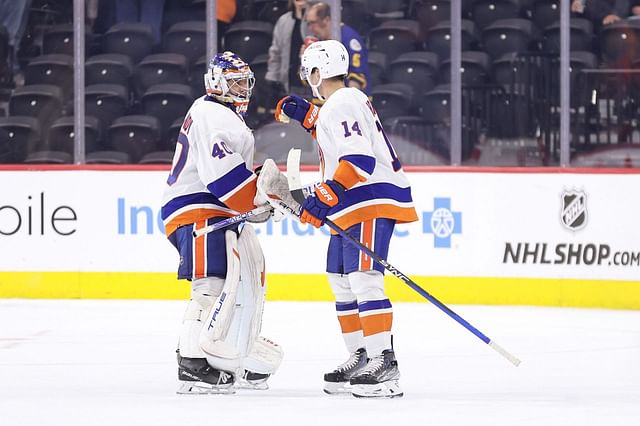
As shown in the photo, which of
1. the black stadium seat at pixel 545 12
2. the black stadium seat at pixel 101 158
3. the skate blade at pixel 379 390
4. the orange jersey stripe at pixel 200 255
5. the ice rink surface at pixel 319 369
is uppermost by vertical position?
the black stadium seat at pixel 545 12

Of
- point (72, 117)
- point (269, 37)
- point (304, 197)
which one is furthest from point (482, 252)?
point (304, 197)

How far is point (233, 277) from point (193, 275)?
161mm

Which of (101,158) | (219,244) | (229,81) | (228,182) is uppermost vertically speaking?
(229,81)

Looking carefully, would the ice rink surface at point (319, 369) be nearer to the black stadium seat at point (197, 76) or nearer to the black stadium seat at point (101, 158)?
the black stadium seat at point (101, 158)

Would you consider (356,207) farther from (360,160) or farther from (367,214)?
(360,160)

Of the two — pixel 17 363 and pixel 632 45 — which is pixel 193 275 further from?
pixel 632 45

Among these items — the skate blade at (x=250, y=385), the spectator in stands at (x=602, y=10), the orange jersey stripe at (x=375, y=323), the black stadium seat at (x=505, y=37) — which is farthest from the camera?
the black stadium seat at (x=505, y=37)

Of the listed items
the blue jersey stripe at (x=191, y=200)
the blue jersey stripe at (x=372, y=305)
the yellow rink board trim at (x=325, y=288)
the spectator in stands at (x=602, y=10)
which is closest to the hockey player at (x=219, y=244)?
the blue jersey stripe at (x=191, y=200)

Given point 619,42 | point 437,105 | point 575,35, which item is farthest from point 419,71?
point 619,42

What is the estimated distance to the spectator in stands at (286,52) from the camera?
27.3ft

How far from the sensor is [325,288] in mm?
7906

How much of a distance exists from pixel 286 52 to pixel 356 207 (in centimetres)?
366

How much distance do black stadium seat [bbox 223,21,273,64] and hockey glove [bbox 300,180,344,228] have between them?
12.4 ft

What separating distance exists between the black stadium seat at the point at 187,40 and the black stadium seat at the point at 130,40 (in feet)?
0.40
